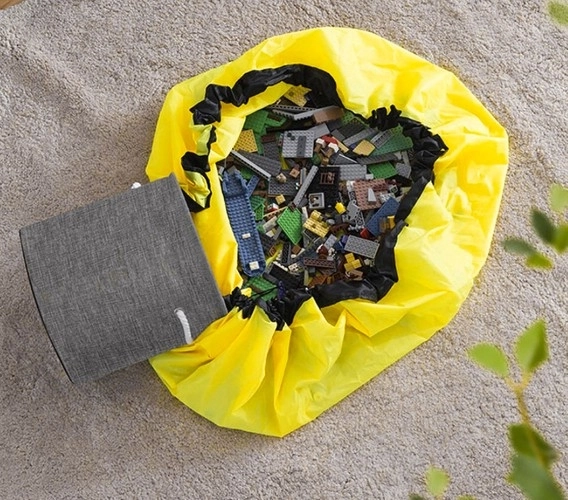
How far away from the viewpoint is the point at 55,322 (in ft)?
3.68

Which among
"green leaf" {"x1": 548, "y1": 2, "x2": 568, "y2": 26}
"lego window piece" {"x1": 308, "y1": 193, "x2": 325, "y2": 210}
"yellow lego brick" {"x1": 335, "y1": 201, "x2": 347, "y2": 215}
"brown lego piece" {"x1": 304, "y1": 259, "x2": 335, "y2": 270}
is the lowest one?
"brown lego piece" {"x1": 304, "y1": 259, "x2": 335, "y2": 270}

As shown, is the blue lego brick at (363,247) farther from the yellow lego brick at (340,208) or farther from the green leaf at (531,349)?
the green leaf at (531,349)

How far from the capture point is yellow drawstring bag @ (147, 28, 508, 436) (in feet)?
3.87

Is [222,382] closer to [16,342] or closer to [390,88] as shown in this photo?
[16,342]

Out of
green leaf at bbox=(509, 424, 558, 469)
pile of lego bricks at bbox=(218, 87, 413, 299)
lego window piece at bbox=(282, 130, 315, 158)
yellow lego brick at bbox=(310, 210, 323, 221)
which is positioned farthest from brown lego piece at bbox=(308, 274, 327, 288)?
green leaf at bbox=(509, 424, 558, 469)

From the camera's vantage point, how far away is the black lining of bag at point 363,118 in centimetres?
118

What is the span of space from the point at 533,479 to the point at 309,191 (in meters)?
1.14

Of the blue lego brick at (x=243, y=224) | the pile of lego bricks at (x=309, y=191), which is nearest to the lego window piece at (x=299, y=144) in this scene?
the pile of lego bricks at (x=309, y=191)

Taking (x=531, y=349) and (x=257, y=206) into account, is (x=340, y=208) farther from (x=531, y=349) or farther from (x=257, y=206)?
(x=531, y=349)

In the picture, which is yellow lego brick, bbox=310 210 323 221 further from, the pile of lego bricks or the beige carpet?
the beige carpet

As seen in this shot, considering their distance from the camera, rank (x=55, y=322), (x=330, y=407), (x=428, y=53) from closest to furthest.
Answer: (x=55, y=322), (x=330, y=407), (x=428, y=53)

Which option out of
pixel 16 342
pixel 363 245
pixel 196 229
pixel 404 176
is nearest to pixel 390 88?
pixel 404 176

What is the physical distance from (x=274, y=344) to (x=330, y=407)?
15cm

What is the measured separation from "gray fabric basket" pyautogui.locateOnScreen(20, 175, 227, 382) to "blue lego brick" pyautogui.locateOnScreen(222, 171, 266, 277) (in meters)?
0.14
